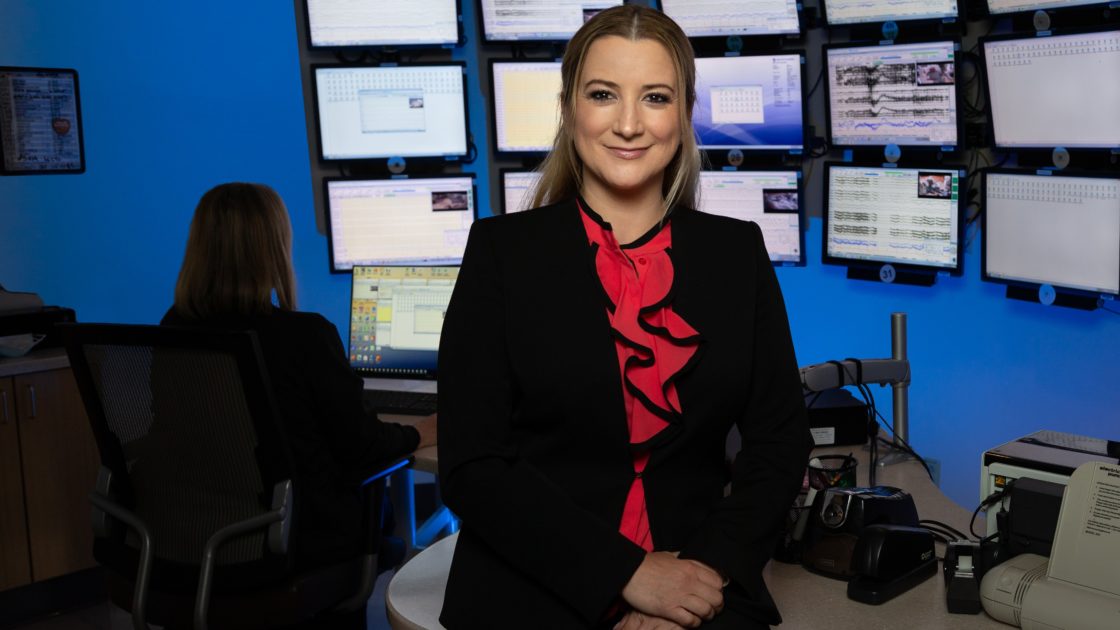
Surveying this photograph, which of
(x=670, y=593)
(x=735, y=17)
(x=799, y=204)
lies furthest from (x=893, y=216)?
(x=670, y=593)

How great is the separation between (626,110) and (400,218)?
241 cm

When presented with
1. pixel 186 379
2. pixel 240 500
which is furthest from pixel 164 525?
pixel 186 379

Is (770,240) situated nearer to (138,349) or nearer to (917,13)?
(917,13)

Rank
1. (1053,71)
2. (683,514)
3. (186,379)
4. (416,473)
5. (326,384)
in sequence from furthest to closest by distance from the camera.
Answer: (416,473) → (1053,71) → (326,384) → (186,379) → (683,514)

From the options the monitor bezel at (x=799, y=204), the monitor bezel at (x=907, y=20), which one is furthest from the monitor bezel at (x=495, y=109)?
the monitor bezel at (x=907, y=20)

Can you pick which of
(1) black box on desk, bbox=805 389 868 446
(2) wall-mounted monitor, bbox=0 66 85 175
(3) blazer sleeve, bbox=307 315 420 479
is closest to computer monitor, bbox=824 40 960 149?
(1) black box on desk, bbox=805 389 868 446

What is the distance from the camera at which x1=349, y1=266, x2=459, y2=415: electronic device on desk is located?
301cm

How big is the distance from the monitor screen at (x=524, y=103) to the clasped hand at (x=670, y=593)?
98.8 inches

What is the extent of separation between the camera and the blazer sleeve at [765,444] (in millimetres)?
1254

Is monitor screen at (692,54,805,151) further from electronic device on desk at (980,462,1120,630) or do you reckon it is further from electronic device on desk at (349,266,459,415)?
electronic device on desk at (980,462,1120,630)

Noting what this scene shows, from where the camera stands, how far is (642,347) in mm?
1239

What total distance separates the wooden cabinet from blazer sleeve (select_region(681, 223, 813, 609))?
257 cm

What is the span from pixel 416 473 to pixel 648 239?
3.27 metres

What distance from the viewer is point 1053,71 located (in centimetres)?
279
